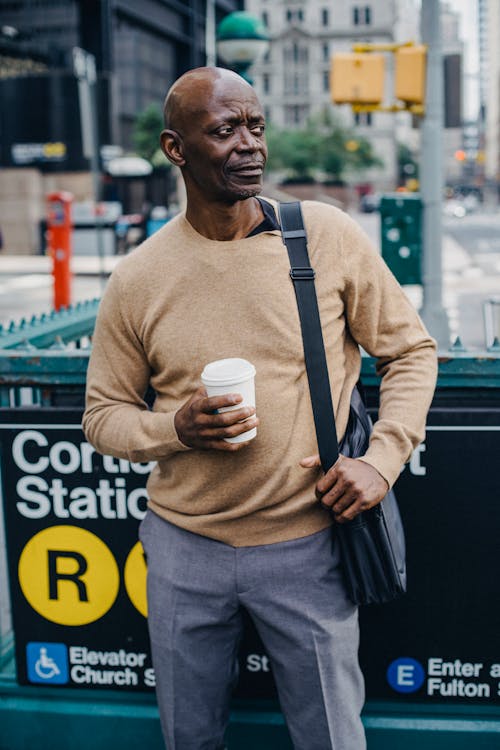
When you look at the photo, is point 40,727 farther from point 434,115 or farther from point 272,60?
point 272,60

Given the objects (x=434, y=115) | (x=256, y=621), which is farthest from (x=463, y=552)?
(x=434, y=115)

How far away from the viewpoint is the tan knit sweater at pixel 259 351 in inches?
81.5

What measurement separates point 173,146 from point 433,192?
22.9ft

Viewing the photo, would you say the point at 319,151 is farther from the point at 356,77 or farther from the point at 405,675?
the point at 405,675

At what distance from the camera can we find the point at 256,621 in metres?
2.17

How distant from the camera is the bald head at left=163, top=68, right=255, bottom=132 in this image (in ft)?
6.62

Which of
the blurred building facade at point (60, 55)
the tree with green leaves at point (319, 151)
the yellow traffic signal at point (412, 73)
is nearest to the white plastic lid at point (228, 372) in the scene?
the yellow traffic signal at point (412, 73)

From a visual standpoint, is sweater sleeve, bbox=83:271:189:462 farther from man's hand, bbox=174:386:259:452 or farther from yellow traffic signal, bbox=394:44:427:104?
yellow traffic signal, bbox=394:44:427:104

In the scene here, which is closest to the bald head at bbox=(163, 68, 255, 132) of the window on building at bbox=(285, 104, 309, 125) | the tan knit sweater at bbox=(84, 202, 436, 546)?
the tan knit sweater at bbox=(84, 202, 436, 546)

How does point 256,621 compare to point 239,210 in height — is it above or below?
below

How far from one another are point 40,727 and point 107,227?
2486cm

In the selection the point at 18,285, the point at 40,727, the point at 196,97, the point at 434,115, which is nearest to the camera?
the point at 196,97

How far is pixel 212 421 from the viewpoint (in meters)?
1.90

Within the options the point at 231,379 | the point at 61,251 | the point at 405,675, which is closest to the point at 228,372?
the point at 231,379
